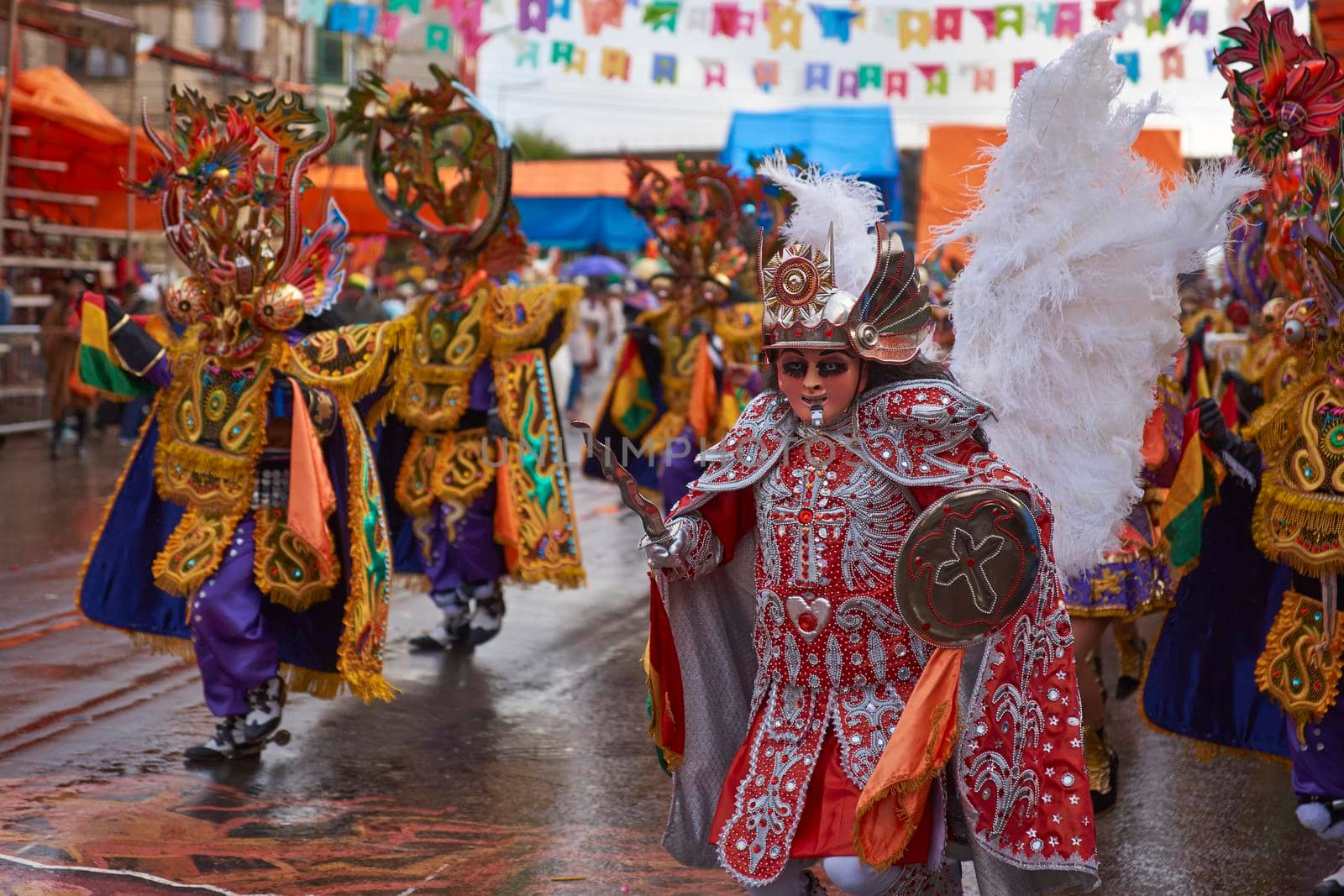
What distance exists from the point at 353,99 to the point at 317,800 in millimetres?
3993

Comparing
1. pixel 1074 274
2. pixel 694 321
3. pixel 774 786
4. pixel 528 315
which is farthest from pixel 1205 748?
pixel 694 321

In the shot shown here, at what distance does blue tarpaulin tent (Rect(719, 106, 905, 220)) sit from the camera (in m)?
22.0

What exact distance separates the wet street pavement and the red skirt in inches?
51.8

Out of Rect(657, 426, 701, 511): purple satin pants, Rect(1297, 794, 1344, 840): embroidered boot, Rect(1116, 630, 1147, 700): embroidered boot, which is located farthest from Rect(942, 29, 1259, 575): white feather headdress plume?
Rect(657, 426, 701, 511): purple satin pants

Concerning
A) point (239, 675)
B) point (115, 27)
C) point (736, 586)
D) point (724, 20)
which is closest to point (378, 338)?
point (239, 675)

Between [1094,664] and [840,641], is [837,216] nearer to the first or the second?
[840,641]

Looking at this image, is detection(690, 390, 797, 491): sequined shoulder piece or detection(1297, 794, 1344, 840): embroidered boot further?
detection(1297, 794, 1344, 840): embroidered boot

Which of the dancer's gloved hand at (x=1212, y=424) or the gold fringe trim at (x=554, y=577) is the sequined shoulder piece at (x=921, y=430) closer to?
the dancer's gloved hand at (x=1212, y=424)

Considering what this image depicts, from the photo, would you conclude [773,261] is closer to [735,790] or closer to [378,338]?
[735,790]

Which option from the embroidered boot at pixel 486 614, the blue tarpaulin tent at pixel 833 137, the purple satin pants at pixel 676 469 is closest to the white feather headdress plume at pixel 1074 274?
the embroidered boot at pixel 486 614

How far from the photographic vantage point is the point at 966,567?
3.26 m

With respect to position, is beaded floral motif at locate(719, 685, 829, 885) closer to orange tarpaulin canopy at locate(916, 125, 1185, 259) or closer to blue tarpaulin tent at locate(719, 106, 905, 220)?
orange tarpaulin canopy at locate(916, 125, 1185, 259)

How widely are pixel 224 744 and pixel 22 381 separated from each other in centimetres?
1122

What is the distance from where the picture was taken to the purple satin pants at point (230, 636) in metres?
5.71
